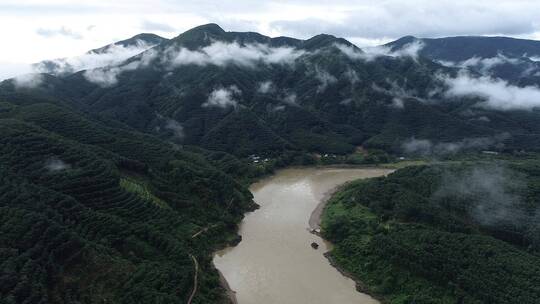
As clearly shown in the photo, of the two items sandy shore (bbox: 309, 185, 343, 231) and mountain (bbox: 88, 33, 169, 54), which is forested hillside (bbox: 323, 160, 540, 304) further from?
mountain (bbox: 88, 33, 169, 54)

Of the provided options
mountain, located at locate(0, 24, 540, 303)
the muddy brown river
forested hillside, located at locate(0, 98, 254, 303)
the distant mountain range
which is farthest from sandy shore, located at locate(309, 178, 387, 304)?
the distant mountain range

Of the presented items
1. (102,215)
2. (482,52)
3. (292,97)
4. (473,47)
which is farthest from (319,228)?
(473,47)

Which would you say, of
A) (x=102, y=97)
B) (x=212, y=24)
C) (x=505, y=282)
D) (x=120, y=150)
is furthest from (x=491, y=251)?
(x=212, y=24)

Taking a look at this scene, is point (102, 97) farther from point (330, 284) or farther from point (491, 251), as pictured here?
point (491, 251)

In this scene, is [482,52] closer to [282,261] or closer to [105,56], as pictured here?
[105,56]

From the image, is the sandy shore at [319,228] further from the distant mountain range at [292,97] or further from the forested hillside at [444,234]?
the distant mountain range at [292,97]

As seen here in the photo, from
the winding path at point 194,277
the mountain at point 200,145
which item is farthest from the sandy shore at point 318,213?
the winding path at point 194,277
